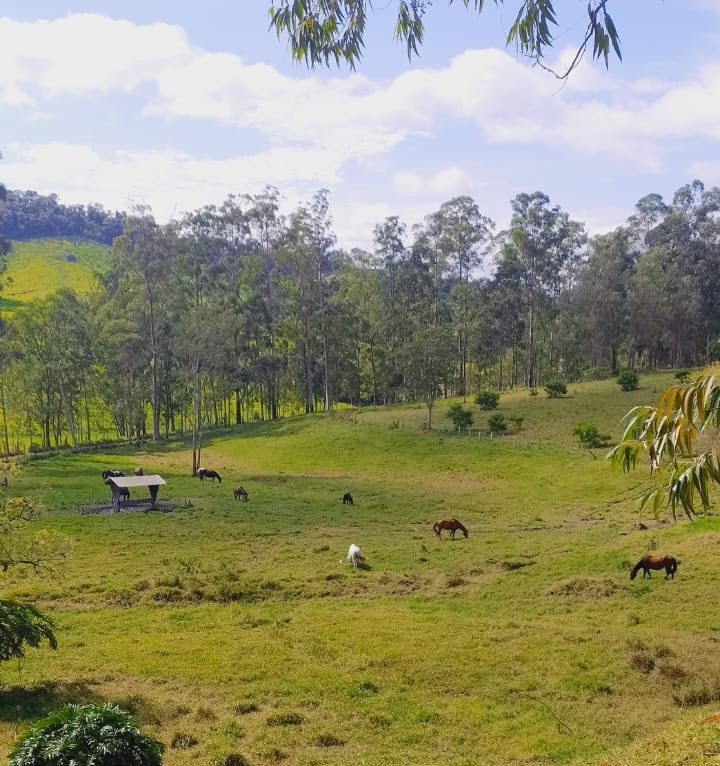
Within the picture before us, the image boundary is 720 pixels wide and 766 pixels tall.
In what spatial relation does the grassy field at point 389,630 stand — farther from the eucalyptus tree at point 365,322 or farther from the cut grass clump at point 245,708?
the eucalyptus tree at point 365,322

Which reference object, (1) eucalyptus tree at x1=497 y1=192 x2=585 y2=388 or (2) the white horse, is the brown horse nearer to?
(2) the white horse

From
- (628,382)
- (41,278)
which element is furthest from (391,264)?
(41,278)

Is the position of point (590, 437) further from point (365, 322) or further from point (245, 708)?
point (365, 322)

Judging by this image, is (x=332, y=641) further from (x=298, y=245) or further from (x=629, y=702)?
(x=298, y=245)

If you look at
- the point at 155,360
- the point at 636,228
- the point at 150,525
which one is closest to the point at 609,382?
the point at 636,228

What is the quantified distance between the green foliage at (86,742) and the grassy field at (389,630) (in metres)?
2.28

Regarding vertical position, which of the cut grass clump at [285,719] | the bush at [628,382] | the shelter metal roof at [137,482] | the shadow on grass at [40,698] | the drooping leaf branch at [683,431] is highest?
the drooping leaf branch at [683,431]

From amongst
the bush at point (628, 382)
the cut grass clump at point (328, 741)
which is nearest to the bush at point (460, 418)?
the bush at point (628, 382)

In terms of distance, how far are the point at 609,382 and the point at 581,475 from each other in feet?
127

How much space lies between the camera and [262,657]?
16328 mm

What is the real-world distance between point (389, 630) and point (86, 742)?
10.4m

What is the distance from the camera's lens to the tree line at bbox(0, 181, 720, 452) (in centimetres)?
7538

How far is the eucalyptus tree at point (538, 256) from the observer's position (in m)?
88.8

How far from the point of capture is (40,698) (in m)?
13.6
